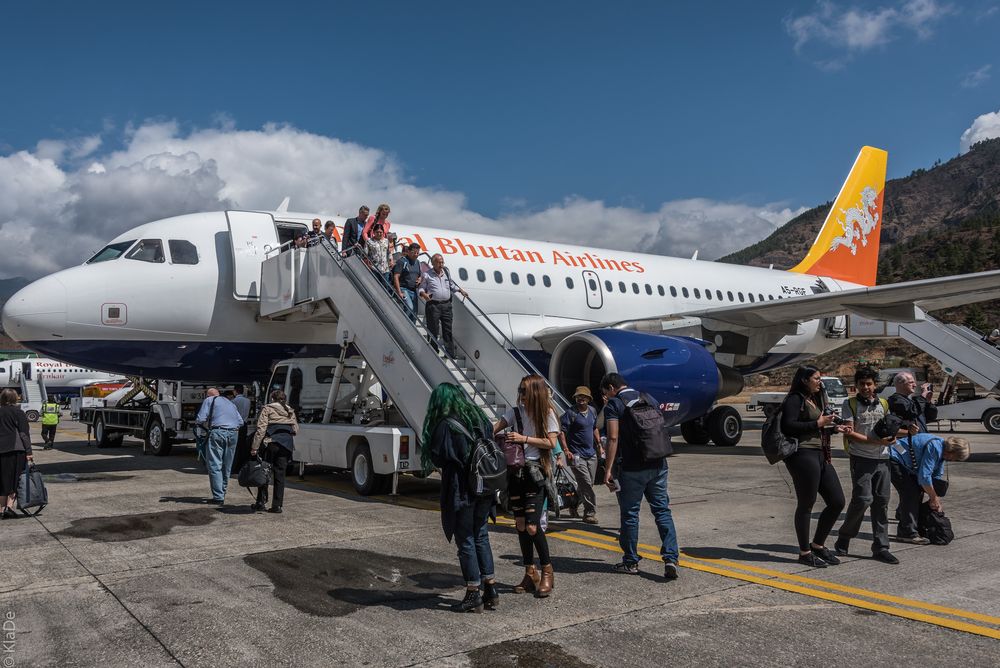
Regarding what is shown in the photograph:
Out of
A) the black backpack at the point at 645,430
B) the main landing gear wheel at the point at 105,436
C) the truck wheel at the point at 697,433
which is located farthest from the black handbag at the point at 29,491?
the truck wheel at the point at 697,433

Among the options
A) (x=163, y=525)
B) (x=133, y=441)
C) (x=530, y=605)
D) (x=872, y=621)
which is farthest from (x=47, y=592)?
(x=133, y=441)

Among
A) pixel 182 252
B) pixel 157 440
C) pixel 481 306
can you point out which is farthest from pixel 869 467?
pixel 157 440

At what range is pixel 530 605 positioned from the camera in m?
4.84

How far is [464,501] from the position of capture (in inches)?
186

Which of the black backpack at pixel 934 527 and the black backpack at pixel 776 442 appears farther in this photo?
the black backpack at pixel 934 527

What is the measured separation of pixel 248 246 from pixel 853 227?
16.8 meters

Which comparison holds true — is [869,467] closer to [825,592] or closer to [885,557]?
[885,557]

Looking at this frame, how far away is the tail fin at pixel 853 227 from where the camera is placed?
70.2 feet

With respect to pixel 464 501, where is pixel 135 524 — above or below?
below

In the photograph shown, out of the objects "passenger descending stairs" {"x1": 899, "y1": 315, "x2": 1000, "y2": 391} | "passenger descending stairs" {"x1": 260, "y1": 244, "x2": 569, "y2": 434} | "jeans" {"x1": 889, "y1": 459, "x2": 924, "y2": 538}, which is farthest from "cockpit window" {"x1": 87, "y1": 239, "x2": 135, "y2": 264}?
"passenger descending stairs" {"x1": 899, "y1": 315, "x2": 1000, "y2": 391}

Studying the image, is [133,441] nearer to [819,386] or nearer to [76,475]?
[76,475]

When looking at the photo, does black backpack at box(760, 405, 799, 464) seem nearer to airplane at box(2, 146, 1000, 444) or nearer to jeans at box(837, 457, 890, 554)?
jeans at box(837, 457, 890, 554)

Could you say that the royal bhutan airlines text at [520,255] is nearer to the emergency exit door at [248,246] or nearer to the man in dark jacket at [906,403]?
the emergency exit door at [248,246]

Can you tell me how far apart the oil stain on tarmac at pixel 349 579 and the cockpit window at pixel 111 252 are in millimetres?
7067
